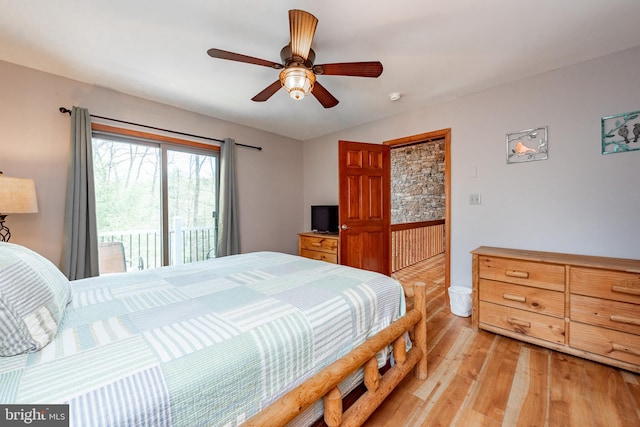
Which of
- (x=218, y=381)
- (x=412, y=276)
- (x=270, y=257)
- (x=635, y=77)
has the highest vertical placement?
(x=635, y=77)

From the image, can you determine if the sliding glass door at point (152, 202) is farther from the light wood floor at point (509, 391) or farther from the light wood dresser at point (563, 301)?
the light wood dresser at point (563, 301)

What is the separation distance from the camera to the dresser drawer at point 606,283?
168 centimetres

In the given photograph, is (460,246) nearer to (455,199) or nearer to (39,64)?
(455,199)

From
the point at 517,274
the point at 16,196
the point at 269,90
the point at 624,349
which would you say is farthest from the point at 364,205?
the point at 16,196

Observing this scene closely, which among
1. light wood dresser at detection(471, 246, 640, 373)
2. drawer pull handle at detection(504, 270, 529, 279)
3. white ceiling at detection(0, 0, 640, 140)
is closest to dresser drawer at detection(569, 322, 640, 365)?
light wood dresser at detection(471, 246, 640, 373)

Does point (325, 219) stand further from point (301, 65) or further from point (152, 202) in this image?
point (301, 65)

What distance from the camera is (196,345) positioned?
0.84 meters

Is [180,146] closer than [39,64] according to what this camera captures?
No

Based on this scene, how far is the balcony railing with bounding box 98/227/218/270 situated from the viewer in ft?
9.31

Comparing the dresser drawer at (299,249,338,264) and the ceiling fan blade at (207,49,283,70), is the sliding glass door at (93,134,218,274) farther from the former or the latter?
the ceiling fan blade at (207,49,283,70)

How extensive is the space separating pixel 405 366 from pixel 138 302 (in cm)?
150

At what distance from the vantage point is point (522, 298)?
2.10m

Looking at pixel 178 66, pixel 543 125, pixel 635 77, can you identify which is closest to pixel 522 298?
pixel 543 125

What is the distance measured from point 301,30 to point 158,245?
9.26ft
